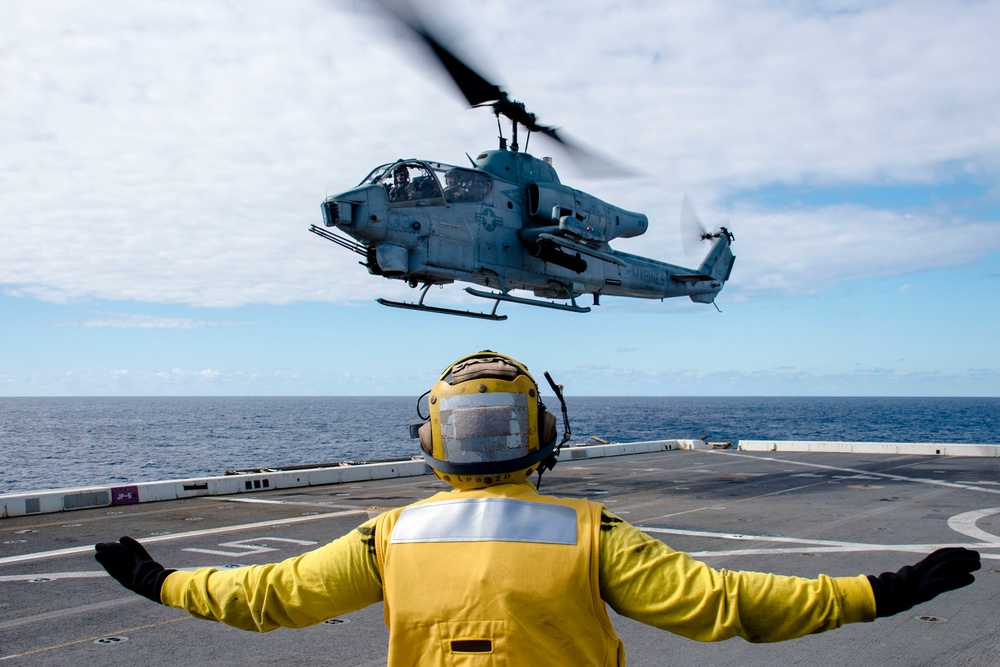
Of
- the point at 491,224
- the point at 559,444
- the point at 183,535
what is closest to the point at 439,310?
the point at 491,224

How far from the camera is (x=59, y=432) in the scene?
290ft

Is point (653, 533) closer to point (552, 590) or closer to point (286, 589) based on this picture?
point (286, 589)

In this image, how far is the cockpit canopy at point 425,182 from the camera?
57.8 feet

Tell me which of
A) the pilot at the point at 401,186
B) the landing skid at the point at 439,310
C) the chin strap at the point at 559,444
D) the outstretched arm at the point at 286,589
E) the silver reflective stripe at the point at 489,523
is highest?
the pilot at the point at 401,186

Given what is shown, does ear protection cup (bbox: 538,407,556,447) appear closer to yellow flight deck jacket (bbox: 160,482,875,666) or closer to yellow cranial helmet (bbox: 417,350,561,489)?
yellow cranial helmet (bbox: 417,350,561,489)

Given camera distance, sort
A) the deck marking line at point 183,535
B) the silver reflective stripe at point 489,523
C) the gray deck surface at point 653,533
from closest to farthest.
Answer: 1. the silver reflective stripe at point 489,523
2. the gray deck surface at point 653,533
3. the deck marking line at point 183,535

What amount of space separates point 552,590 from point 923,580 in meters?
1.10

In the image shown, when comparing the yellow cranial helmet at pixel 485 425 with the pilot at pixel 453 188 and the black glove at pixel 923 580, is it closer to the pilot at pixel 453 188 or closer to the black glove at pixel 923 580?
the black glove at pixel 923 580

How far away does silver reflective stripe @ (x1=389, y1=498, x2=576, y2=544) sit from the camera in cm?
241

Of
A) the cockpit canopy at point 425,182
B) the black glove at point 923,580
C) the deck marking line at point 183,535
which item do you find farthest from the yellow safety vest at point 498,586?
the cockpit canopy at point 425,182

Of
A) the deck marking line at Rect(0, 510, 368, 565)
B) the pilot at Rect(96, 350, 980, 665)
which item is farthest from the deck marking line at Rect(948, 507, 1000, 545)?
the pilot at Rect(96, 350, 980, 665)

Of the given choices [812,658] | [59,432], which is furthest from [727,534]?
[59,432]

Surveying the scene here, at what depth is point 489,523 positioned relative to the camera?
2451mm

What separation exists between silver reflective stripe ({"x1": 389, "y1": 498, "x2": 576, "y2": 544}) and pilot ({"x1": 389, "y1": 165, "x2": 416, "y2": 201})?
613 inches
